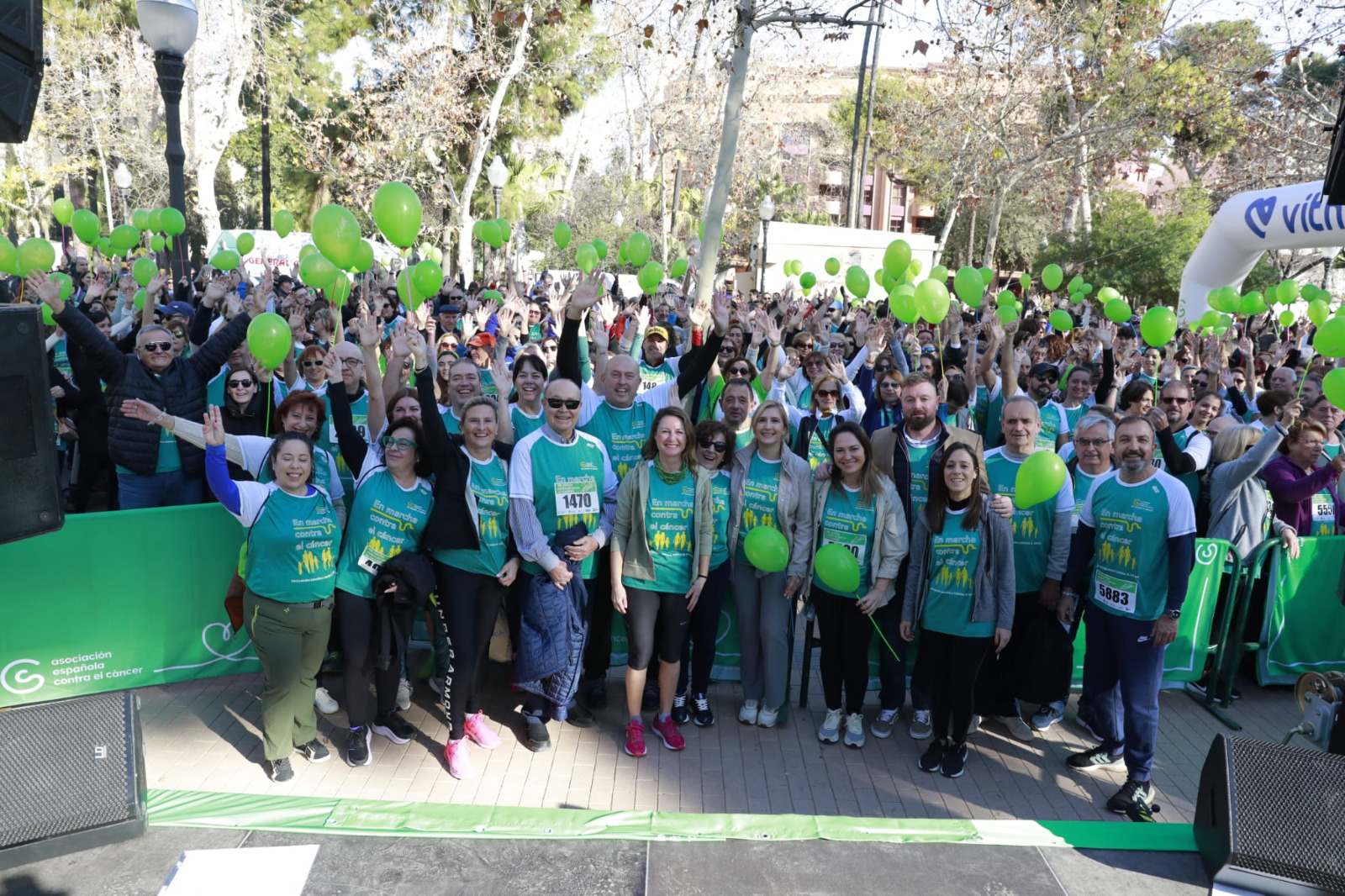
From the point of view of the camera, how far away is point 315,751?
468 cm

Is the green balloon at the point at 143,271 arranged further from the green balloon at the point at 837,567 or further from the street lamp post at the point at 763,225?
the street lamp post at the point at 763,225

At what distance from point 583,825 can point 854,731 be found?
8.60 ft

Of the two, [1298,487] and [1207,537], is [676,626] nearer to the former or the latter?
[1207,537]

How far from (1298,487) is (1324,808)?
3.48 metres

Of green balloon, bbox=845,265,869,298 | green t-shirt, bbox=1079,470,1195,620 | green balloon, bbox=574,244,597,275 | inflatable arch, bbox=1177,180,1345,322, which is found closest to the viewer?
green t-shirt, bbox=1079,470,1195,620

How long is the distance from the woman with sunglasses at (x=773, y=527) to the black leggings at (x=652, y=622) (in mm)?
443

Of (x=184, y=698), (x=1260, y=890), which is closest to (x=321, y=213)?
(x=184, y=698)

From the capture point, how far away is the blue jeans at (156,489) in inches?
230

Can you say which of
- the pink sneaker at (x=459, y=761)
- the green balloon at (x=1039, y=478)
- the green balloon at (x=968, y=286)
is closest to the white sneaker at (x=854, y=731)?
the green balloon at (x=1039, y=478)

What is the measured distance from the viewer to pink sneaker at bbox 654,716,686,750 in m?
4.89

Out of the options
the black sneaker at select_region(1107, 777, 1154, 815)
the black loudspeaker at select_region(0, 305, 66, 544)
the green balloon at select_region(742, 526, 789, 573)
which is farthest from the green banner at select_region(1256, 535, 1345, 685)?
the black loudspeaker at select_region(0, 305, 66, 544)

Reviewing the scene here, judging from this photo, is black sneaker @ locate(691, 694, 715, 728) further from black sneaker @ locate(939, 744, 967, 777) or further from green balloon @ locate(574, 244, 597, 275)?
green balloon @ locate(574, 244, 597, 275)

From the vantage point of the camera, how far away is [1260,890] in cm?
260

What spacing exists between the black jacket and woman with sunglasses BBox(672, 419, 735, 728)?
10.5 ft
